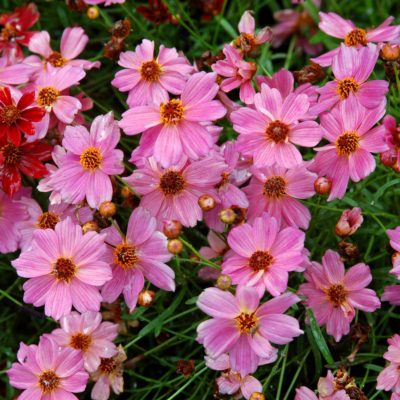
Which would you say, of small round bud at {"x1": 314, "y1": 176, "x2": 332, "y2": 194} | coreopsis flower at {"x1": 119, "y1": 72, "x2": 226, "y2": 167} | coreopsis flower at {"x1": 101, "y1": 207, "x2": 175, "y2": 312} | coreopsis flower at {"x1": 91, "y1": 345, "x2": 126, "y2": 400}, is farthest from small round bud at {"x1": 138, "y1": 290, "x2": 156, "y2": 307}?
small round bud at {"x1": 314, "y1": 176, "x2": 332, "y2": 194}

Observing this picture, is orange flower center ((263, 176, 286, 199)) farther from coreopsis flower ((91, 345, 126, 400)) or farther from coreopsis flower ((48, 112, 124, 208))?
coreopsis flower ((91, 345, 126, 400))

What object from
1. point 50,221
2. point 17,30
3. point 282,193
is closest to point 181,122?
point 282,193

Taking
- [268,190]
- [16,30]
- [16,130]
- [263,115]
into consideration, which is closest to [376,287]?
[268,190]

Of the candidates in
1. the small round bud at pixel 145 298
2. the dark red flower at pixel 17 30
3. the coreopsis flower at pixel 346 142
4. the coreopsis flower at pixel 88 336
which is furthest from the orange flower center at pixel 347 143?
the dark red flower at pixel 17 30

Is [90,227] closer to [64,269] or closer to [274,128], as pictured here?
[64,269]

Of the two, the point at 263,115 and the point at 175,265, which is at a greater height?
the point at 263,115

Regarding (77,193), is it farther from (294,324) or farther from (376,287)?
(376,287)
